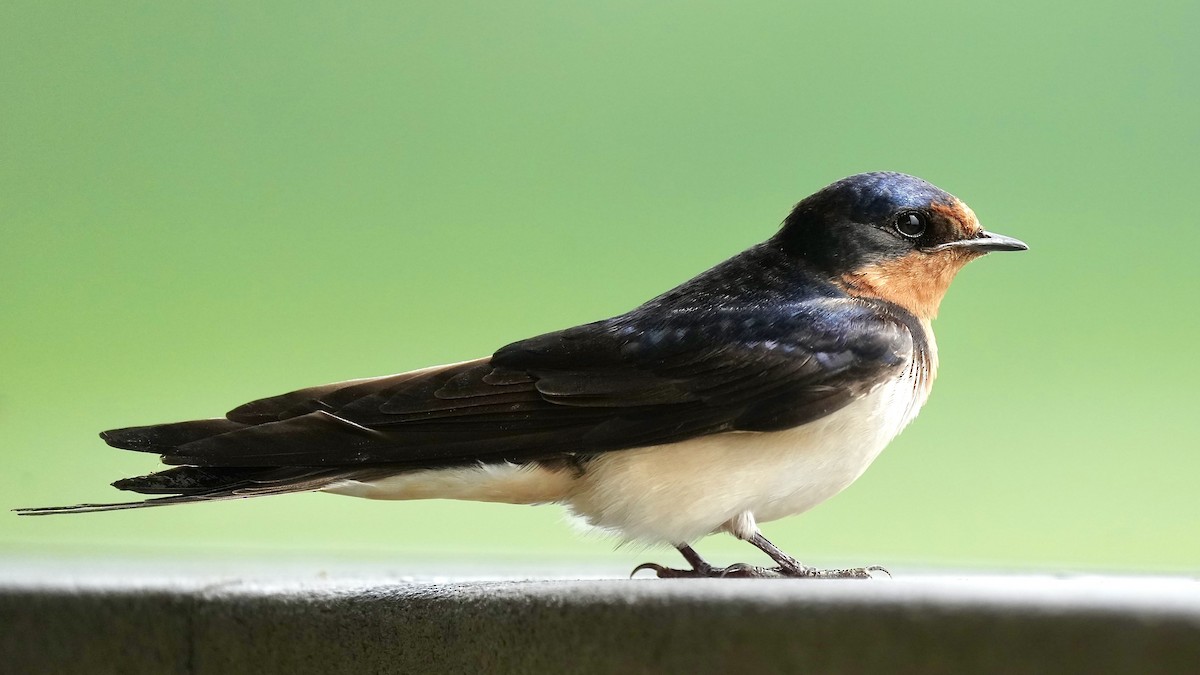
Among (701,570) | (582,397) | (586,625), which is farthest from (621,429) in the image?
(586,625)

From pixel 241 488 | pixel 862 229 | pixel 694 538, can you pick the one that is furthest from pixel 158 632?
pixel 862 229

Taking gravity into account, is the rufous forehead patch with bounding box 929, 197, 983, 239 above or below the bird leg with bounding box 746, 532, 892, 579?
above

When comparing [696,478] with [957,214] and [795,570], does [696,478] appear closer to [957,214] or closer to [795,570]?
[795,570]

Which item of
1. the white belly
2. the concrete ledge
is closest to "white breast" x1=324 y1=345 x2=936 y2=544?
the white belly

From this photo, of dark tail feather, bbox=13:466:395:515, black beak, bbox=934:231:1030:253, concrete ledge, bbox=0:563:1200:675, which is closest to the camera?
concrete ledge, bbox=0:563:1200:675

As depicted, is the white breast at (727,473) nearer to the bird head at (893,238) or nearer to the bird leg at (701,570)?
the bird leg at (701,570)

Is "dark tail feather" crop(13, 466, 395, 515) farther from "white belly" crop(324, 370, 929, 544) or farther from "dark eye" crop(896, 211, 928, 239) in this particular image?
"dark eye" crop(896, 211, 928, 239)

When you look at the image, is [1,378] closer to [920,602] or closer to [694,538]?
[694,538]
